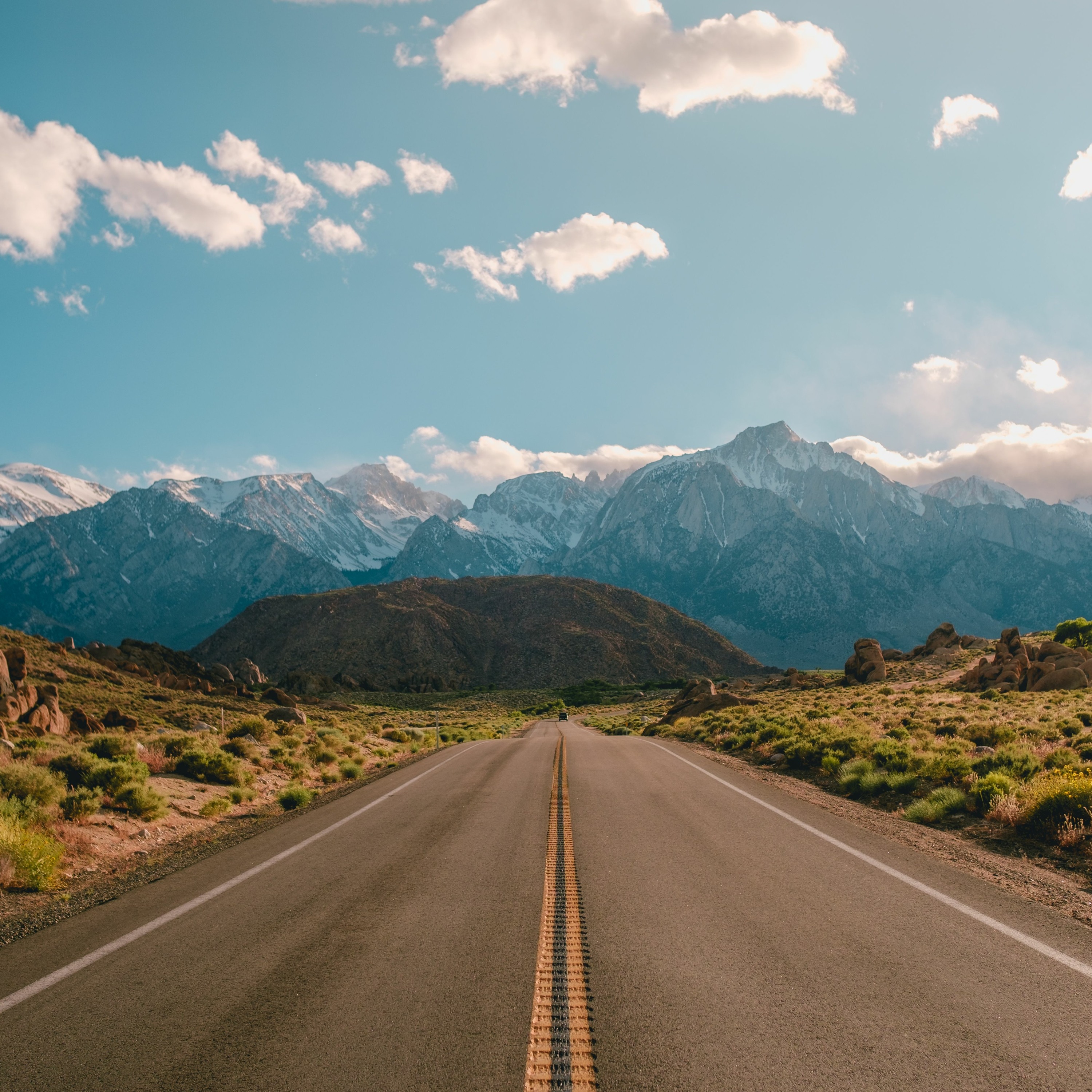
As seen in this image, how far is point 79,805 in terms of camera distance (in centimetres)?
1096

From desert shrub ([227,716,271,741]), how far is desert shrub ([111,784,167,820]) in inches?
381

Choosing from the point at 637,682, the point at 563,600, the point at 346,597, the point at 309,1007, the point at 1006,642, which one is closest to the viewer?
the point at 309,1007

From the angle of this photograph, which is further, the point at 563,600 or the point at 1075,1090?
the point at 563,600

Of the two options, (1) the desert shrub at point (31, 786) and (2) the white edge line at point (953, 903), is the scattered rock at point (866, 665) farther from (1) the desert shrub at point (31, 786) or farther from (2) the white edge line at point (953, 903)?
(1) the desert shrub at point (31, 786)

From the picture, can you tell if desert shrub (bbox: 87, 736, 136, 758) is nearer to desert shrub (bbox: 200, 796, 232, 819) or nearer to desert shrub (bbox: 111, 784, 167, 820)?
desert shrub (bbox: 200, 796, 232, 819)

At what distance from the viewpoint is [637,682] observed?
12225 cm

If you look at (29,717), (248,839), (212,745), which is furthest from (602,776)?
(29,717)

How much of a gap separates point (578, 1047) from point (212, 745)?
17.1 metres

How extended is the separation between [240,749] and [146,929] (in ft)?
44.2

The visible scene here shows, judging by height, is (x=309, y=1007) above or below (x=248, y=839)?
above

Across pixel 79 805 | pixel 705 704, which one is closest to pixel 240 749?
pixel 79 805

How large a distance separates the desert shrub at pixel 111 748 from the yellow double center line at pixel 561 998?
11.1m

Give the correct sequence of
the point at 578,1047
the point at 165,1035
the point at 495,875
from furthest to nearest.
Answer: the point at 495,875
the point at 165,1035
the point at 578,1047

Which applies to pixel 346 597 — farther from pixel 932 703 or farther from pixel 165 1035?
pixel 165 1035
